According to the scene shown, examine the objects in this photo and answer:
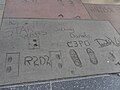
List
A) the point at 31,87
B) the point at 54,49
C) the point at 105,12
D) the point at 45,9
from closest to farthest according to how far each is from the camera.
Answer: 1. the point at 31,87
2. the point at 54,49
3. the point at 45,9
4. the point at 105,12

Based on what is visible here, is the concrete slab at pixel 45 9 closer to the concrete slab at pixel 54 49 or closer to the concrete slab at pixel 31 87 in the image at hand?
the concrete slab at pixel 54 49

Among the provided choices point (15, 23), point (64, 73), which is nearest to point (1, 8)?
point (15, 23)

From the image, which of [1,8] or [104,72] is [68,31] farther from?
[1,8]

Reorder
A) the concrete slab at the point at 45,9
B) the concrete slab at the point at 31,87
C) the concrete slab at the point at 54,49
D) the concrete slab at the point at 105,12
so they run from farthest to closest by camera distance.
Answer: the concrete slab at the point at 105,12, the concrete slab at the point at 45,9, the concrete slab at the point at 54,49, the concrete slab at the point at 31,87

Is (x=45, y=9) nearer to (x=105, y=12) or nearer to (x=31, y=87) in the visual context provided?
(x=105, y=12)

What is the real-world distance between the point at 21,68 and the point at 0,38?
1.16 ft

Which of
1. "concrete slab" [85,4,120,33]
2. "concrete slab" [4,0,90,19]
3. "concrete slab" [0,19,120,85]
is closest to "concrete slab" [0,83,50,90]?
"concrete slab" [0,19,120,85]

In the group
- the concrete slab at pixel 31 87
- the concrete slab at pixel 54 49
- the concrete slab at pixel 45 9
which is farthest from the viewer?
the concrete slab at pixel 45 9

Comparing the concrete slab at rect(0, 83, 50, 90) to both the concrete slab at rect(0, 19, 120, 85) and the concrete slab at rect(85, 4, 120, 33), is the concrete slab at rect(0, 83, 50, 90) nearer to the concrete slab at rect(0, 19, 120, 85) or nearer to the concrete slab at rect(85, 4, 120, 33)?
the concrete slab at rect(0, 19, 120, 85)

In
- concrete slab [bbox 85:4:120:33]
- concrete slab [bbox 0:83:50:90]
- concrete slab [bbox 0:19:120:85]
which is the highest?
concrete slab [bbox 85:4:120:33]

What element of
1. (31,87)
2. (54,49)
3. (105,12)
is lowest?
(31,87)

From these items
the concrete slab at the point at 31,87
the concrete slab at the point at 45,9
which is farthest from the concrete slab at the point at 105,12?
the concrete slab at the point at 31,87

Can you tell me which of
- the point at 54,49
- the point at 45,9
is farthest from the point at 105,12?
the point at 54,49

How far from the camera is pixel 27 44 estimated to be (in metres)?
1.30
